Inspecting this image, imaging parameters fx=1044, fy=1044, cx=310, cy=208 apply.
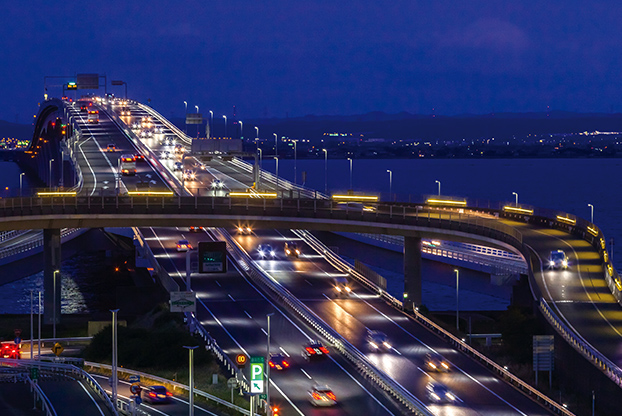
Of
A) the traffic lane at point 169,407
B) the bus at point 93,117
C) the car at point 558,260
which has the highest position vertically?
the bus at point 93,117

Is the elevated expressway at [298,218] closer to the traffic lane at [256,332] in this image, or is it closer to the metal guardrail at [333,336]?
the metal guardrail at [333,336]

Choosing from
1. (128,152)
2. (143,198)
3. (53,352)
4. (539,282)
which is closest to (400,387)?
(539,282)

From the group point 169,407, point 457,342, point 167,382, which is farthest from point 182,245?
point 169,407

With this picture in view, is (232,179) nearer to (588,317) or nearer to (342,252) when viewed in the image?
(342,252)

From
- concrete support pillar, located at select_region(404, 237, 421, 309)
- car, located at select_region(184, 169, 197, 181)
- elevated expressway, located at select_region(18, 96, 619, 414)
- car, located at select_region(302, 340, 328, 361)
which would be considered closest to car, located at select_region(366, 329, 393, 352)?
car, located at select_region(302, 340, 328, 361)

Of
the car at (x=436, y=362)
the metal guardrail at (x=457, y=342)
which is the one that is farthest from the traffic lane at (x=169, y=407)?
the metal guardrail at (x=457, y=342)

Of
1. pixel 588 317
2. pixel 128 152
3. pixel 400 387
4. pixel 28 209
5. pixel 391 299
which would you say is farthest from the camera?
pixel 128 152

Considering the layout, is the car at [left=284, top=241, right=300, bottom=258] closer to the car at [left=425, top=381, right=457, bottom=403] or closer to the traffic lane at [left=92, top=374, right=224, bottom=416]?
the traffic lane at [left=92, top=374, right=224, bottom=416]
